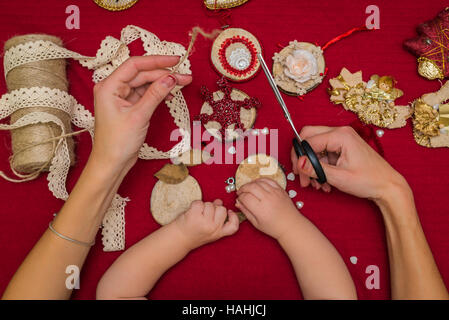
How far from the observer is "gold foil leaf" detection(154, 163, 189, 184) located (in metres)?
0.99

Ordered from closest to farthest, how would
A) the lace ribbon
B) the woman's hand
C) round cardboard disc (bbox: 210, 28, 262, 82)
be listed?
the woman's hand
the lace ribbon
round cardboard disc (bbox: 210, 28, 262, 82)

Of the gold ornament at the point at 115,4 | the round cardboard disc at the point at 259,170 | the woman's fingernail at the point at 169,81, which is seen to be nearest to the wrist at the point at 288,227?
the round cardboard disc at the point at 259,170

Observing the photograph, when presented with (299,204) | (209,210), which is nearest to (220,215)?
(209,210)

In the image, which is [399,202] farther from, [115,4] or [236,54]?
[115,4]

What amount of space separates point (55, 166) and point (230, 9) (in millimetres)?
758

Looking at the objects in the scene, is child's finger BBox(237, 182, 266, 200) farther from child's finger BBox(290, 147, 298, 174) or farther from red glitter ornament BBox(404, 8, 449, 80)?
red glitter ornament BBox(404, 8, 449, 80)

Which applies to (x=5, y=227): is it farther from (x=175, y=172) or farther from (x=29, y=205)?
(x=175, y=172)

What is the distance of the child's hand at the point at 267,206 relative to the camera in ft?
3.03

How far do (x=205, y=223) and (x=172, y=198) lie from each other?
0.14 meters

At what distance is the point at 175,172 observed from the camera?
990mm

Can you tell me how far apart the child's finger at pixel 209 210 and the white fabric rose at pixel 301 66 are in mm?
474

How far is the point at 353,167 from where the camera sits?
2.98 feet

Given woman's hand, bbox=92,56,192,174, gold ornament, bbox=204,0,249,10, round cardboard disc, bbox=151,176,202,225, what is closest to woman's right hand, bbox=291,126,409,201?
round cardboard disc, bbox=151,176,202,225

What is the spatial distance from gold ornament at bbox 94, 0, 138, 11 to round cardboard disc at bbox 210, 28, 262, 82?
331 millimetres
